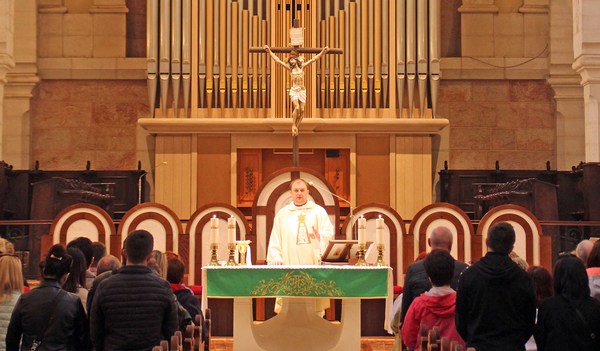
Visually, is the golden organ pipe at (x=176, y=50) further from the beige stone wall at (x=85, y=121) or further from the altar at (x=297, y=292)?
the altar at (x=297, y=292)

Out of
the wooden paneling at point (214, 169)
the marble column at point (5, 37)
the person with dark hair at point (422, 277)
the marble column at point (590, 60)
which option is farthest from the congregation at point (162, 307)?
the wooden paneling at point (214, 169)

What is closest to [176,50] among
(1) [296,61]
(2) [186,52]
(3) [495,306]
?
(2) [186,52]

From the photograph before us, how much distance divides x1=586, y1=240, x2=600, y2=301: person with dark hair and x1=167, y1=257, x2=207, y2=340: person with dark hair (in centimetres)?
271

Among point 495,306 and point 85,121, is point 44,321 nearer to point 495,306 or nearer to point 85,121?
point 495,306

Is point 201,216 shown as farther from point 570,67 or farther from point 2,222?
point 570,67

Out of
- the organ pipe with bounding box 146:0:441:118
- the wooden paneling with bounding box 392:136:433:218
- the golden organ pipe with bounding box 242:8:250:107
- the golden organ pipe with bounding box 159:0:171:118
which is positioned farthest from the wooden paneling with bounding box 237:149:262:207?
the wooden paneling with bounding box 392:136:433:218

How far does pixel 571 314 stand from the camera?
6.22 m

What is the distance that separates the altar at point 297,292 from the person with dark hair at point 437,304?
2925 millimetres

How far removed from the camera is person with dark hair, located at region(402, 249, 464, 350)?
22.4 ft

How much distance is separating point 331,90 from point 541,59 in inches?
149

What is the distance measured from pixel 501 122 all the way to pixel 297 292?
28.2ft

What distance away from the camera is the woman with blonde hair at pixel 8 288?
672 centimetres

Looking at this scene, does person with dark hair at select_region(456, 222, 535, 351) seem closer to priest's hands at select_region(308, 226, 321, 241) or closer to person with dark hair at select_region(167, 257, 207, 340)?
person with dark hair at select_region(167, 257, 207, 340)

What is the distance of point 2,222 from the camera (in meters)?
12.6
